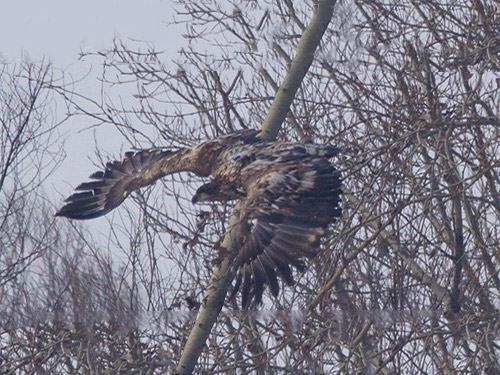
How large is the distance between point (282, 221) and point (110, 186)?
214cm

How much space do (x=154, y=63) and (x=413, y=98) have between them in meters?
2.52

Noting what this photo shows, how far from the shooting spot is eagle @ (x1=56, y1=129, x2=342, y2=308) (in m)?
5.75

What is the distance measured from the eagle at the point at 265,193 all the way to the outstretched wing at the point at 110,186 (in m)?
0.04

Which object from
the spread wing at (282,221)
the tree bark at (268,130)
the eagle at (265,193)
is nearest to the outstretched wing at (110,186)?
the eagle at (265,193)

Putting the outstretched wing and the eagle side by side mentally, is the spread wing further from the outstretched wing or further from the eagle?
the outstretched wing

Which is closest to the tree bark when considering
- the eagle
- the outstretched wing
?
the eagle

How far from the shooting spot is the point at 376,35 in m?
7.42

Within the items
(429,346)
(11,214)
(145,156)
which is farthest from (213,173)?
(11,214)

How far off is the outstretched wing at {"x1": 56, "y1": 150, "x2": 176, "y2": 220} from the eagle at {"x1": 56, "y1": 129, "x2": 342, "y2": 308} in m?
0.04

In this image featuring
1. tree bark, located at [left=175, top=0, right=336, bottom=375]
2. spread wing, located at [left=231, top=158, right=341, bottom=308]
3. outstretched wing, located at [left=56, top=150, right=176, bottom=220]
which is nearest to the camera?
tree bark, located at [left=175, top=0, right=336, bottom=375]

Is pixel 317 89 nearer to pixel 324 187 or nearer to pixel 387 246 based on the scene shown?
pixel 387 246

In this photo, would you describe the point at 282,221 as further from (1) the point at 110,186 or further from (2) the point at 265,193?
(1) the point at 110,186

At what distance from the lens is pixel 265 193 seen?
6.23 metres

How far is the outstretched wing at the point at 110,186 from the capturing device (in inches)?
298
